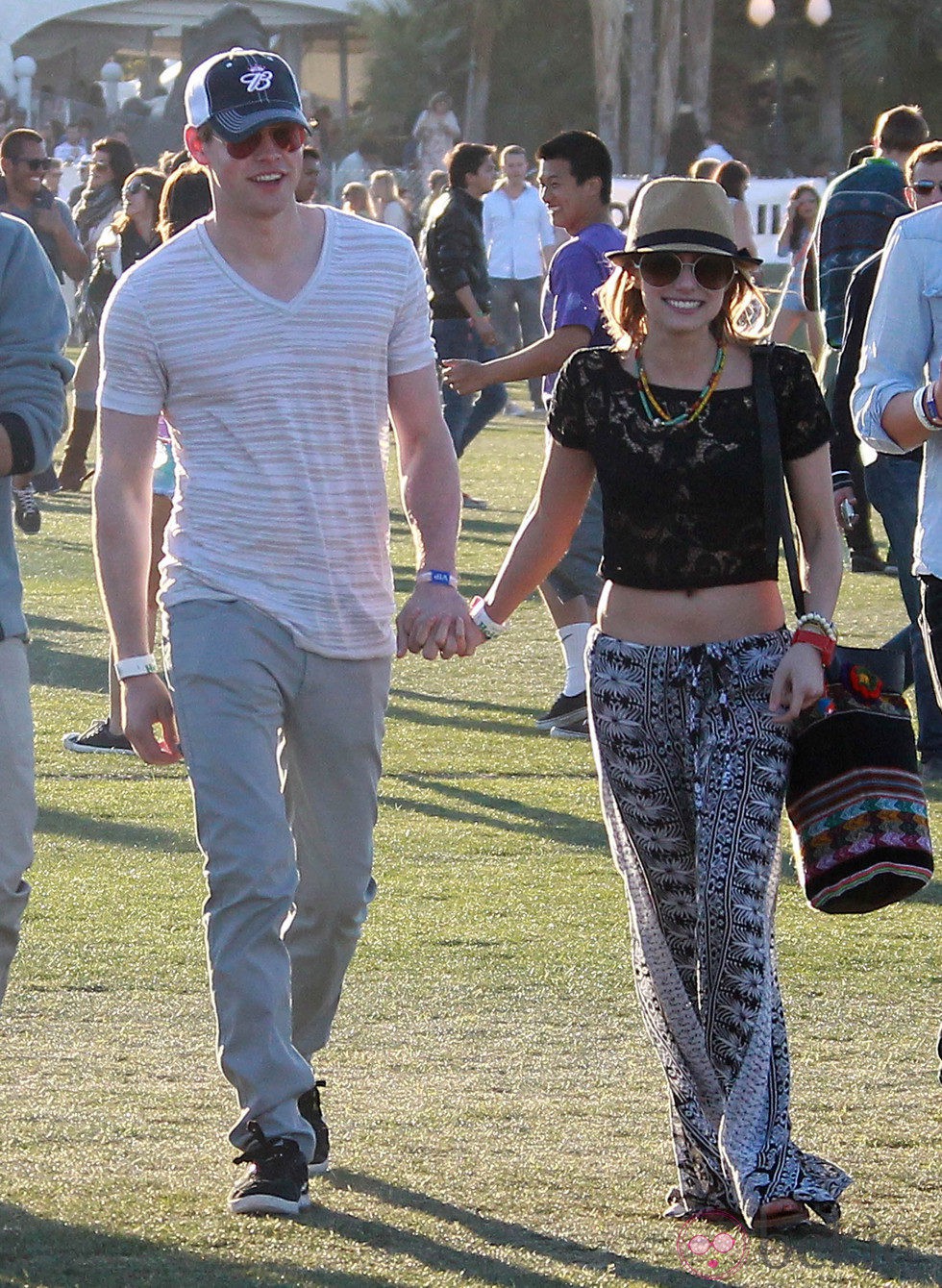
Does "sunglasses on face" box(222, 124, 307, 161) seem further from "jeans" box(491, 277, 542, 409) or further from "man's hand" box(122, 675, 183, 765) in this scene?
"jeans" box(491, 277, 542, 409)

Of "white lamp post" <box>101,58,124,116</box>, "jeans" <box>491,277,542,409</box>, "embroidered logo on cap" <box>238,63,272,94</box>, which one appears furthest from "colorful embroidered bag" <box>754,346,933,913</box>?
"white lamp post" <box>101,58,124,116</box>

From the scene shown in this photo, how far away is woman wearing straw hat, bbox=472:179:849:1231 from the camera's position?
4.22 meters

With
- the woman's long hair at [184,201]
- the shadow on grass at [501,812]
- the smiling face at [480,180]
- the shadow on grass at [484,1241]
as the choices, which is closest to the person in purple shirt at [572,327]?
the shadow on grass at [501,812]

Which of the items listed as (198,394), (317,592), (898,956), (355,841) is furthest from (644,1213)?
(898,956)

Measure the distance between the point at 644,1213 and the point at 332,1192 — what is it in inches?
22.8

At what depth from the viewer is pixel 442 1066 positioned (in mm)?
5453

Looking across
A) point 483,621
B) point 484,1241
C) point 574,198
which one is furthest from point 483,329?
point 484,1241

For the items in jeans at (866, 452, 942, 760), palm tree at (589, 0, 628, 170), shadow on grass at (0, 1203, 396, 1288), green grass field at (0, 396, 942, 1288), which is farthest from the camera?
palm tree at (589, 0, 628, 170)

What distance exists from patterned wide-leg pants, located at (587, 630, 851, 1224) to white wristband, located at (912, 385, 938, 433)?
0.50m

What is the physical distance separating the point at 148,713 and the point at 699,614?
1.04m

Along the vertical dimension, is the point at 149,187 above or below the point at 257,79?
below

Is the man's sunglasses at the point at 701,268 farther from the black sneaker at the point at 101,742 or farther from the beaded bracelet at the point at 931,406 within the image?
the black sneaker at the point at 101,742

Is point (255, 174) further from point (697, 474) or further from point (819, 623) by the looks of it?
point (819, 623)

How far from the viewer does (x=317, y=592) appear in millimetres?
4426
